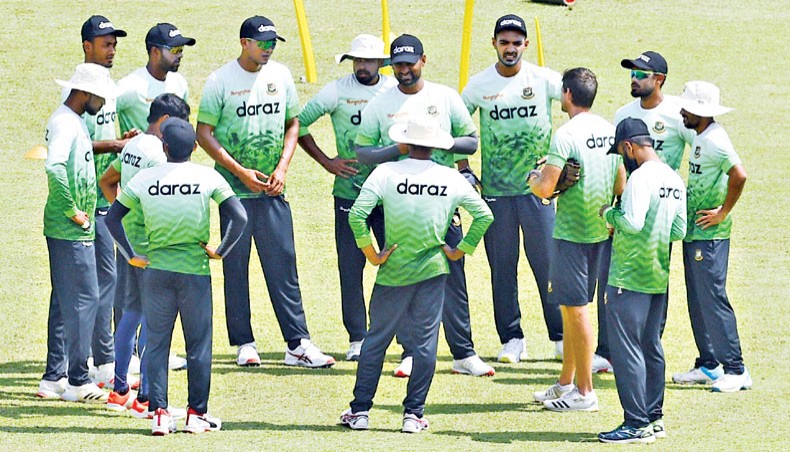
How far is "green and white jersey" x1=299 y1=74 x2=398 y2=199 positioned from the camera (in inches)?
484

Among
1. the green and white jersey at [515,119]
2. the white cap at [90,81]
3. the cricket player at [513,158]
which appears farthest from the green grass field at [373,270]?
the white cap at [90,81]

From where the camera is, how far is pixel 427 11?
23.5 m

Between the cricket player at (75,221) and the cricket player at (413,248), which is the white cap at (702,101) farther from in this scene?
the cricket player at (75,221)

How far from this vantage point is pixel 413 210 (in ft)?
33.1

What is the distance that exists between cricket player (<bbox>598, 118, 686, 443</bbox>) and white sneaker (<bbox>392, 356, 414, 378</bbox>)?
2228 millimetres

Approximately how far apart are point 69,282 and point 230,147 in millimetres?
1874

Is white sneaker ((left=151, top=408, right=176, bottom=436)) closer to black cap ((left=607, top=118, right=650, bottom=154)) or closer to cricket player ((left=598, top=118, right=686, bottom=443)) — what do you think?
cricket player ((left=598, top=118, right=686, bottom=443))

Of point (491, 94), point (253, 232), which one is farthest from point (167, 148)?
point (491, 94)

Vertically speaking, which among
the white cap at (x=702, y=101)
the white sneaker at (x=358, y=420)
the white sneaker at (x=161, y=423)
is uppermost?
the white cap at (x=702, y=101)

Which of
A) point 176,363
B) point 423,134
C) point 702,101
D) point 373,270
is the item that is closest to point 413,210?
point 423,134

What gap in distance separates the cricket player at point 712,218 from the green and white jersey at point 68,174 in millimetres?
4346

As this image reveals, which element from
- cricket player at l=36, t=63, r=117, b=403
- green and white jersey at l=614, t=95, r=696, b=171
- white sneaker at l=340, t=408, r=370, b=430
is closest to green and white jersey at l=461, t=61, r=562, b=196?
green and white jersey at l=614, t=95, r=696, b=171

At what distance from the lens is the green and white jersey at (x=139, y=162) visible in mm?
10516

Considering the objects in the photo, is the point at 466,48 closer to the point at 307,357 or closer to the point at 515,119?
the point at 515,119
